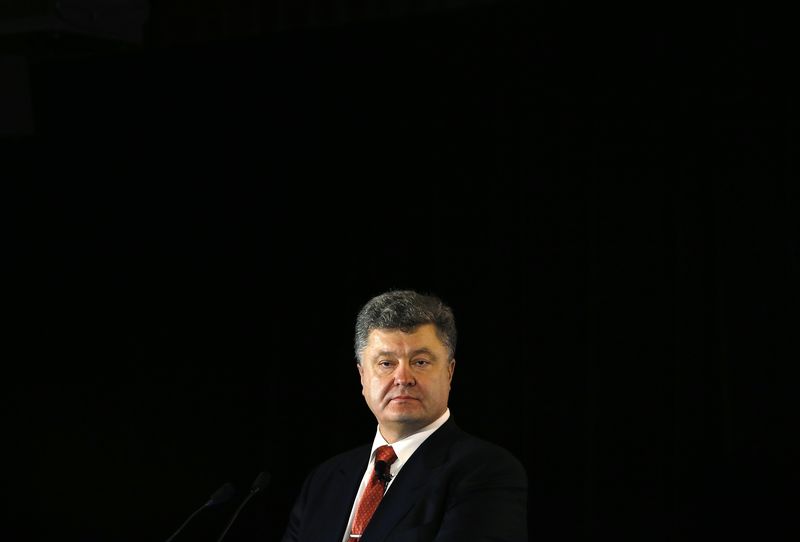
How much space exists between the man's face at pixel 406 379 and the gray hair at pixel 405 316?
0.06 ft

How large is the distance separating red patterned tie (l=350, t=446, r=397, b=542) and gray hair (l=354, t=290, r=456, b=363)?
12.3 inches

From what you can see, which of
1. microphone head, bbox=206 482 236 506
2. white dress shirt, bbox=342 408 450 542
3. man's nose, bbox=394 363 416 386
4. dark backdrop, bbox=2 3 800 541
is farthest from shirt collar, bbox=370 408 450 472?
dark backdrop, bbox=2 3 800 541

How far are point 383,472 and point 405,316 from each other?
424 mm

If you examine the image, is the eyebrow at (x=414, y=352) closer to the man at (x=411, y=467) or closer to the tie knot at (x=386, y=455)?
the man at (x=411, y=467)

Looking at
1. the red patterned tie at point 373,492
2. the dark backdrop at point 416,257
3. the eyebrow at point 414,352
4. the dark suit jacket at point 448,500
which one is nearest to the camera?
the dark suit jacket at point 448,500

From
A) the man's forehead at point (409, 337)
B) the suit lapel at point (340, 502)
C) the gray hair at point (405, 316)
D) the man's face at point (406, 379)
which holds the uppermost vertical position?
the gray hair at point (405, 316)

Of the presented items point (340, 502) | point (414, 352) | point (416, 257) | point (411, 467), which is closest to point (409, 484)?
point (411, 467)

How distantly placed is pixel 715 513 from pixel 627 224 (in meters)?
1.15

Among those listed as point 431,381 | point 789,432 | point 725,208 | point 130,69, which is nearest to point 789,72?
point 725,208

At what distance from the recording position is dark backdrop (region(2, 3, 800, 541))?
4.25 m

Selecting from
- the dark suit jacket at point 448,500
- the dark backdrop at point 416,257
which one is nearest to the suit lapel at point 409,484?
the dark suit jacket at point 448,500

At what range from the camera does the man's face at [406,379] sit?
3039 millimetres

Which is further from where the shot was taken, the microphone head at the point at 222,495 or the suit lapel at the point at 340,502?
the suit lapel at the point at 340,502

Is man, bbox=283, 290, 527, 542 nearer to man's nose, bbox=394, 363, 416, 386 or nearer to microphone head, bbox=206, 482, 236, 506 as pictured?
man's nose, bbox=394, 363, 416, 386
